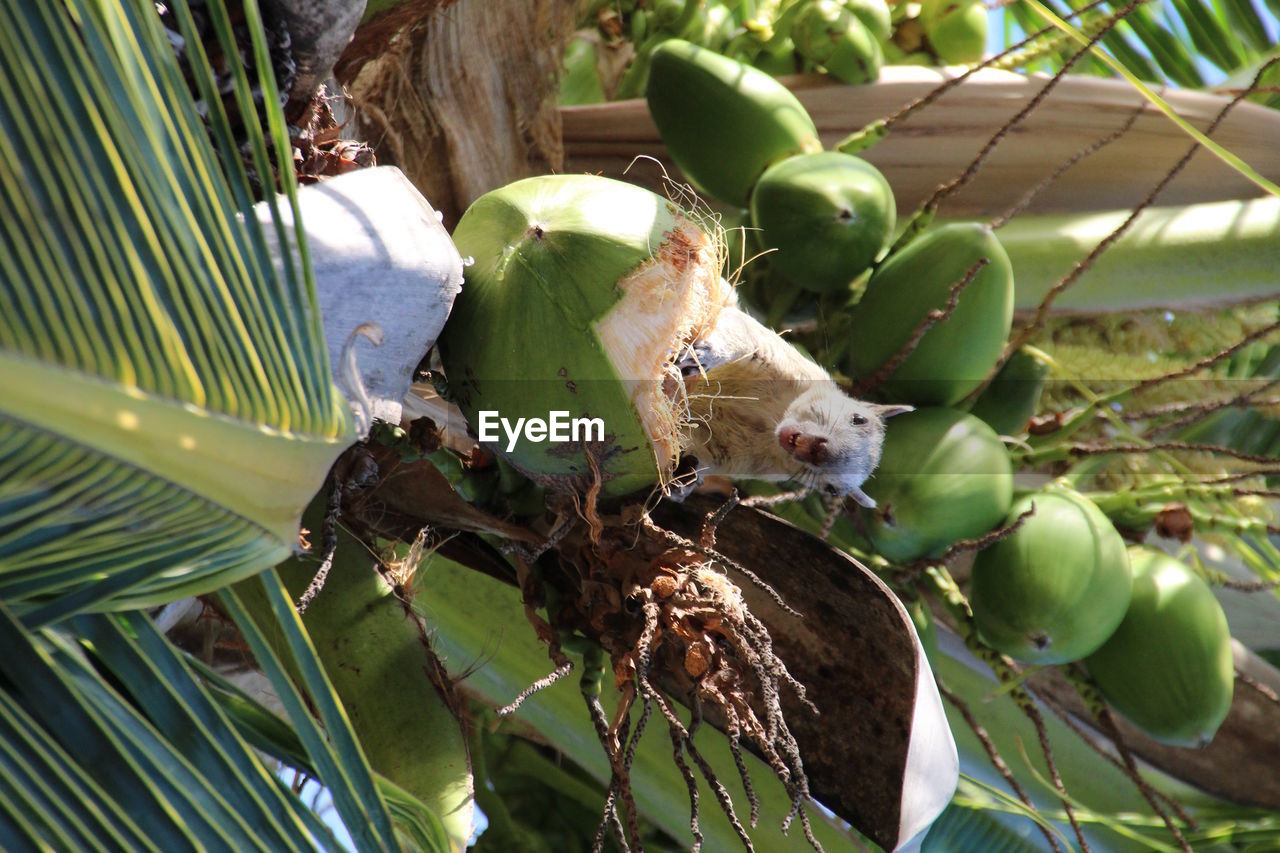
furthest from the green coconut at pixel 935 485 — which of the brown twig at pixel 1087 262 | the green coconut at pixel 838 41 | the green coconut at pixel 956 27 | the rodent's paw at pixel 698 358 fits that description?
the green coconut at pixel 956 27

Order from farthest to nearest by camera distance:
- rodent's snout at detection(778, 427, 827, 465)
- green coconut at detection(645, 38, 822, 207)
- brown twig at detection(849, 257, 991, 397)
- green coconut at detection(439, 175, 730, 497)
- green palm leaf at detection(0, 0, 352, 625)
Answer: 1. green coconut at detection(645, 38, 822, 207)
2. brown twig at detection(849, 257, 991, 397)
3. rodent's snout at detection(778, 427, 827, 465)
4. green coconut at detection(439, 175, 730, 497)
5. green palm leaf at detection(0, 0, 352, 625)

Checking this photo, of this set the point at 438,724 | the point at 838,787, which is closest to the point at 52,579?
the point at 438,724

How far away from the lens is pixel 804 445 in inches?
26.1

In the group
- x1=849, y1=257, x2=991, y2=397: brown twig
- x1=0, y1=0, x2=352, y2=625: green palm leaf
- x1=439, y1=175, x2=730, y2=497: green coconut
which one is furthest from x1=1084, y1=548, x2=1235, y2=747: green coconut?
x1=0, y1=0, x2=352, y2=625: green palm leaf

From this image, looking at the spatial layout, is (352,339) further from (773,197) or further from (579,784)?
(579,784)

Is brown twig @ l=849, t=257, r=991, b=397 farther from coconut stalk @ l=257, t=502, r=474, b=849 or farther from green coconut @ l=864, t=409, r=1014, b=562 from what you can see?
coconut stalk @ l=257, t=502, r=474, b=849

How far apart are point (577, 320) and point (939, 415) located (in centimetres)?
39

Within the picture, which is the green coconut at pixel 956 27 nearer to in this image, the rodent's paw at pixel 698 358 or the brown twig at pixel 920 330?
the brown twig at pixel 920 330

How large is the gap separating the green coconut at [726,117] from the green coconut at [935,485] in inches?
10.5

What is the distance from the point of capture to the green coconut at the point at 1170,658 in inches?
34.0

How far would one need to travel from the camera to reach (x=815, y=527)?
2.93 feet

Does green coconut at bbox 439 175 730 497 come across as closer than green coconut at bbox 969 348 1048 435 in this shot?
Yes

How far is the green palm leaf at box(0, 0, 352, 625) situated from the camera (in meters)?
0.34

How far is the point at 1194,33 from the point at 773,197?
93 cm
